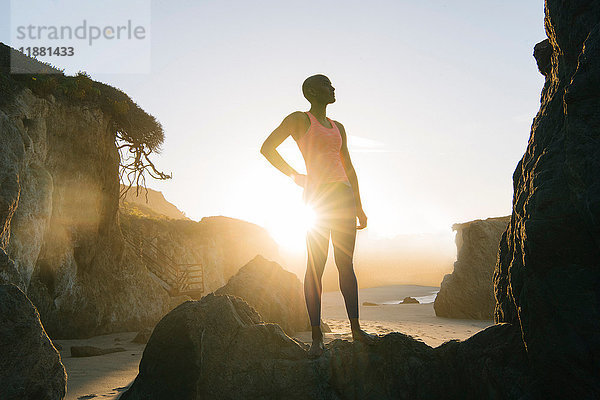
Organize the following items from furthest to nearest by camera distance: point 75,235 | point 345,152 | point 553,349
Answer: point 75,235
point 345,152
point 553,349

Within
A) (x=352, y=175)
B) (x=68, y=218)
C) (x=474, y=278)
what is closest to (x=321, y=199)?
(x=352, y=175)

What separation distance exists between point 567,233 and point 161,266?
1652 centimetres

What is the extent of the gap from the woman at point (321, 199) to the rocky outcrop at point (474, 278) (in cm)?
980

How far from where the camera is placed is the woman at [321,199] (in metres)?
3.08

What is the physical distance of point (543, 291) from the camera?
194cm

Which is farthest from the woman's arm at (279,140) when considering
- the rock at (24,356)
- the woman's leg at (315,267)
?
the rock at (24,356)

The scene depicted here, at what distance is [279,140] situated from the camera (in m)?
3.25

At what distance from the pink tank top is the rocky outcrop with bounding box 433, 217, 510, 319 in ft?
32.7

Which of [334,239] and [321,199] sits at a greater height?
[321,199]

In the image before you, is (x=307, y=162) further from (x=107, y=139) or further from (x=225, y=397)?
(x=107, y=139)

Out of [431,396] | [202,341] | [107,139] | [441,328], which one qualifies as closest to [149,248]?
[107,139]

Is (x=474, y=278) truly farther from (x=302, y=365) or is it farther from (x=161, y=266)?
(x=161, y=266)

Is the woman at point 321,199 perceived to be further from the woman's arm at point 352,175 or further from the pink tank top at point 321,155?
the woman's arm at point 352,175

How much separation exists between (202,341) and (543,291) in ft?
7.70
